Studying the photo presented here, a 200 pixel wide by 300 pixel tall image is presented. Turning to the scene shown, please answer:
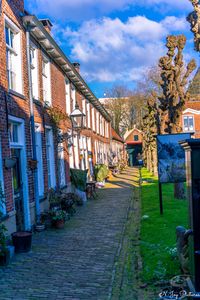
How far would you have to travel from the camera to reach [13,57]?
31.4 ft

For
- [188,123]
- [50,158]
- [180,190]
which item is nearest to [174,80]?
[180,190]

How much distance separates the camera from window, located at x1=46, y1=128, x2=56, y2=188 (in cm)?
1245

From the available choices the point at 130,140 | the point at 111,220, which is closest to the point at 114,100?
the point at 130,140

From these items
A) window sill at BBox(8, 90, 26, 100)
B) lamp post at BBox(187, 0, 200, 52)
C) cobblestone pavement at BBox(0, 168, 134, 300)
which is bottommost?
cobblestone pavement at BBox(0, 168, 134, 300)

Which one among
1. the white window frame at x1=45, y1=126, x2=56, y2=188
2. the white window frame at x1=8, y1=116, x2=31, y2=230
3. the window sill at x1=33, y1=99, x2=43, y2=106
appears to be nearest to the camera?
the white window frame at x1=8, y1=116, x2=31, y2=230

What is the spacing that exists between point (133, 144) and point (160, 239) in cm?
5334

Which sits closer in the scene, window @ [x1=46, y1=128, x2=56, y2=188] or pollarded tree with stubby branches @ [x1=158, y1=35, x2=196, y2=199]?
window @ [x1=46, y1=128, x2=56, y2=188]

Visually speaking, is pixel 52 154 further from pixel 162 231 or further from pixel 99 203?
pixel 162 231

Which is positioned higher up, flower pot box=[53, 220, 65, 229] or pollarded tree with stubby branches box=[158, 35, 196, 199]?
pollarded tree with stubby branches box=[158, 35, 196, 199]

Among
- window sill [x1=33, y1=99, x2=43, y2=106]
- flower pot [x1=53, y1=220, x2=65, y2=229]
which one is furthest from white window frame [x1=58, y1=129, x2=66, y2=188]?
flower pot [x1=53, y1=220, x2=65, y2=229]

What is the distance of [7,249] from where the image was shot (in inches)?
271

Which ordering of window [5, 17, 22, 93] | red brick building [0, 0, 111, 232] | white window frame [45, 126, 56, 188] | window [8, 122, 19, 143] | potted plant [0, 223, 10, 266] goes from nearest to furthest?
potted plant [0, 223, 10, 266], red brick building [0, 0, 111, 232], window [8, 122, 19, 143], window [5, 17, 22, 93], white window frame [45, 126, 56, 188]

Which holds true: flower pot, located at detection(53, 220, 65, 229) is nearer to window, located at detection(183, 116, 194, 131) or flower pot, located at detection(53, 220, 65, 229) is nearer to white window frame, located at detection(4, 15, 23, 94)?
white window frame, located at detection(4, 15, 23, 94)

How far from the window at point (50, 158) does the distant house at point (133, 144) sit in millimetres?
44990
